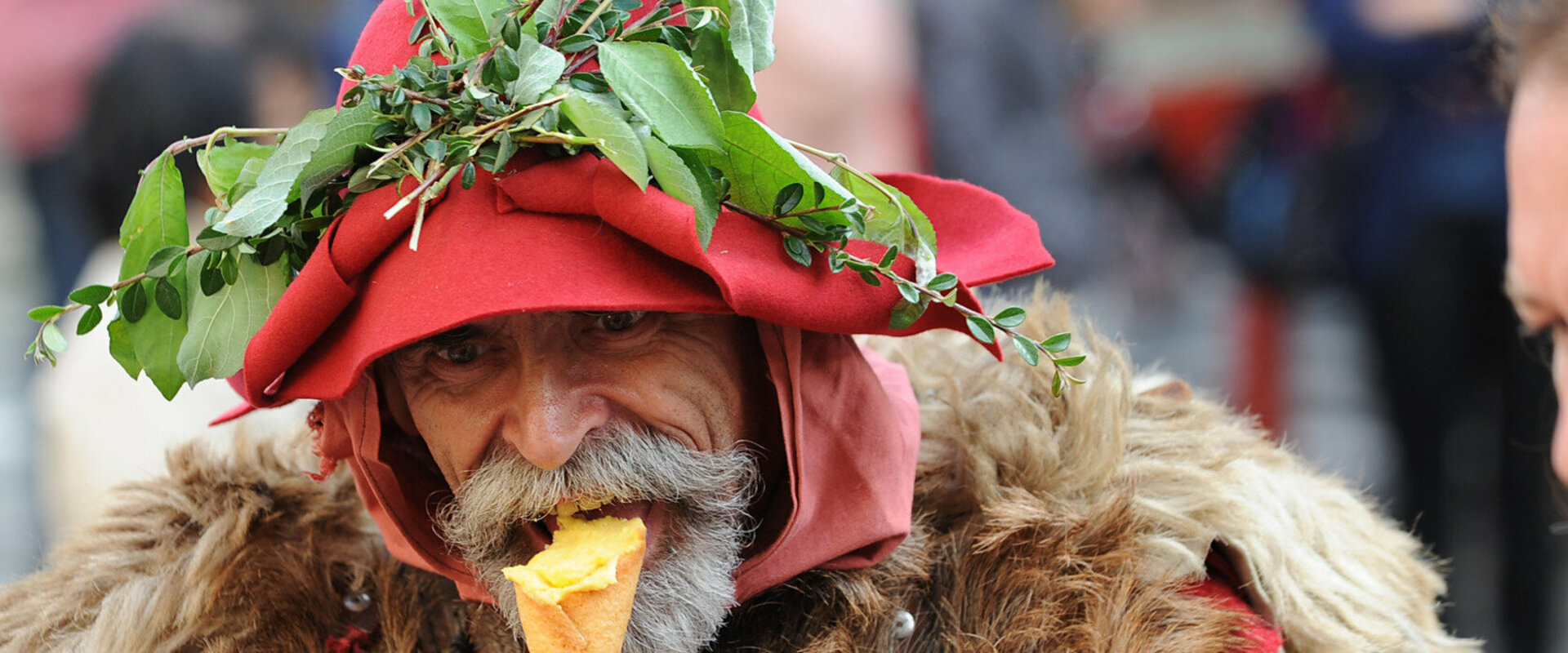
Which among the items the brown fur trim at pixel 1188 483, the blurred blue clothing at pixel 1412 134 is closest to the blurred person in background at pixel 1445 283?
the blurred blue clothing at pixel 1412 134

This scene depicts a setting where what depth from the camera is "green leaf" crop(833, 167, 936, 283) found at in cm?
163

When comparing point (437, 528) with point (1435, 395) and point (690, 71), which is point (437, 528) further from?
point (1435, 395)

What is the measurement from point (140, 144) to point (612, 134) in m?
2.35

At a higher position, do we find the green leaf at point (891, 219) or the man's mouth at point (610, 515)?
the green leaf at point (891, 219)

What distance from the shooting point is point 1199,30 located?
641cm

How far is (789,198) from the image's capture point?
157 centimetres

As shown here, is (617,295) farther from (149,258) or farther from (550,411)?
(149,258)

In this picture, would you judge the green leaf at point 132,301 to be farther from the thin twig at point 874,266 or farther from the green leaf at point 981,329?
the green leaf at point 981,329

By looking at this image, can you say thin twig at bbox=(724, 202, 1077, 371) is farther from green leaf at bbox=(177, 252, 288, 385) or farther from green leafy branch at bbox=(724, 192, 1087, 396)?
green leaf at bbox=(177, 252, 288, 385)

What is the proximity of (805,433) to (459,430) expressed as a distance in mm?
410

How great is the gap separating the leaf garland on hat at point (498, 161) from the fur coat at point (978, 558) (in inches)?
10.1

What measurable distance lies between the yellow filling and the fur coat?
10.5 inches

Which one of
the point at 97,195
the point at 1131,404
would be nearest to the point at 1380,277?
the point at 1131,404

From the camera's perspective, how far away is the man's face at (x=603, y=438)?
166 centimetres
